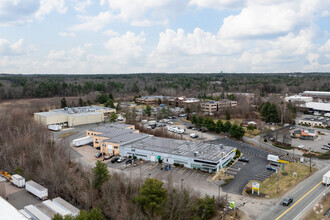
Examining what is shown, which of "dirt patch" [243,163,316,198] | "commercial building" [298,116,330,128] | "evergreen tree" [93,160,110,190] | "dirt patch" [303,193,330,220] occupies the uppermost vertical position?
"evergreen tree" [93,160,110,190]

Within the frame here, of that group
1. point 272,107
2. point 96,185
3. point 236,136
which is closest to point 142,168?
point 96,185

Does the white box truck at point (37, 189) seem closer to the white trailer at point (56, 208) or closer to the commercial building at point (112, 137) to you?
the white trailer at point (56, 208)

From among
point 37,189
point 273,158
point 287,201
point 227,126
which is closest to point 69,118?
point 37,189

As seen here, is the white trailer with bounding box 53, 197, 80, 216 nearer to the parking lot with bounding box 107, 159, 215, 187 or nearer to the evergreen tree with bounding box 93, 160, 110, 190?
the evergreen tree with bounding box 93, 160, 110, 190

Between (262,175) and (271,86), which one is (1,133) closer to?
(262,175)

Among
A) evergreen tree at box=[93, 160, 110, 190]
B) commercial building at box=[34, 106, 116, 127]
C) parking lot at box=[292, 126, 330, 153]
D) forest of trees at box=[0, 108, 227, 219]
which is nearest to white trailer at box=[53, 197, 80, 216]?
forest of trees at box=[0, 108, 227, 219]

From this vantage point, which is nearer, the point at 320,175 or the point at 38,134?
→ the point at 320,175

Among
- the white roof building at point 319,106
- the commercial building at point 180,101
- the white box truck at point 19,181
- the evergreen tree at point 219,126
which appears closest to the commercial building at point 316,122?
the white roof building at point 319,106
